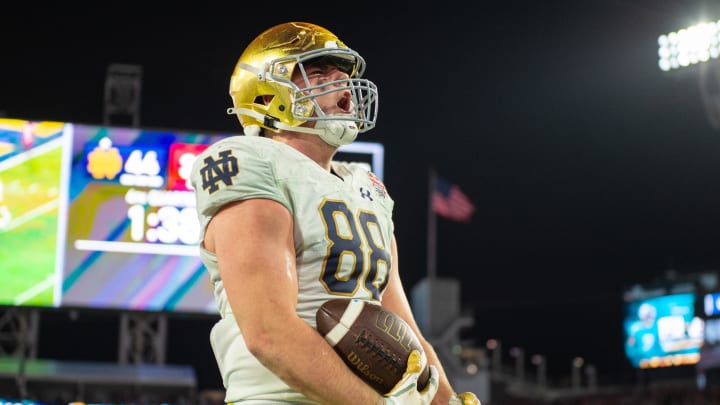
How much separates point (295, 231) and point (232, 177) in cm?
19

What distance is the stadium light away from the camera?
50.9 feet

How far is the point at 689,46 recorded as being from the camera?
15680 mm

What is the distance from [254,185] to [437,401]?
28.1 inches

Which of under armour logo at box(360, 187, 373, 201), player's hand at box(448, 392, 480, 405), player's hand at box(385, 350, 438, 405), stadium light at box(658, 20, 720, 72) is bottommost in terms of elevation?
player's hand at box(448, 392, 480, 405)

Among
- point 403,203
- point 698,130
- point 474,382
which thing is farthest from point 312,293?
point 403,203

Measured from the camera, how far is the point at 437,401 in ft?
7.68

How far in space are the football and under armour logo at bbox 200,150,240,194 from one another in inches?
13.3

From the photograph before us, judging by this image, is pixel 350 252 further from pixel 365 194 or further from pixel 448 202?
pixel 448 202

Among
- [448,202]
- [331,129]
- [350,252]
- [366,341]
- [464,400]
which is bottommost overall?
[464,400]

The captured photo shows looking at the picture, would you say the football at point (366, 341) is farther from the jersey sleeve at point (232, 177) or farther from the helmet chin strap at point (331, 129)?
the helmet chin strap at point (331, 129)

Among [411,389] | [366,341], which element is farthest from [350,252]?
[411,389]

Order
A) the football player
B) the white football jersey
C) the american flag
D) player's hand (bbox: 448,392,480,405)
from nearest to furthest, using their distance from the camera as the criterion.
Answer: the football player → the white football jersey → player's hand (bbox: 448,392,480,405) → the american flag

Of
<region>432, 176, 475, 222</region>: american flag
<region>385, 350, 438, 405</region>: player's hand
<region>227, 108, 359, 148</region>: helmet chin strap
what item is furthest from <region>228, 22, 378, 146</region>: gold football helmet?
<region>432, 176, 475, 222</region>: american flag

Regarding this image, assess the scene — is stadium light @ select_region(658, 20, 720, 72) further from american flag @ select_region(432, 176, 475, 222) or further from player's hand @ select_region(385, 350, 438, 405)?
player's hand @ select_region(385, 350, 438, 405)
